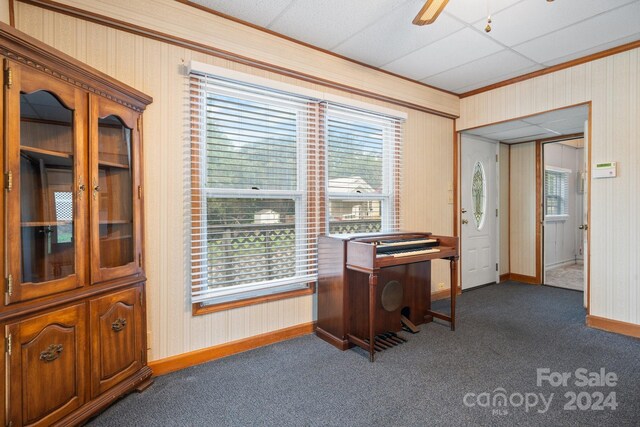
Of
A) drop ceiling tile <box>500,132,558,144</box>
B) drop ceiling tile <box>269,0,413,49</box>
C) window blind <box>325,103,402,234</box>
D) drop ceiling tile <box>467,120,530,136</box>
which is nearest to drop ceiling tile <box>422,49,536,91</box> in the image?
drop ceiling tile <box>467,120,530,136</box>

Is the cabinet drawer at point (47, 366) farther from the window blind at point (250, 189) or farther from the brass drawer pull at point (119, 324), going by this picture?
the window blind at point (250, 189)

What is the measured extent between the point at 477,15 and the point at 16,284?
332 centimetres

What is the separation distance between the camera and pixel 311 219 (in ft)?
10.2

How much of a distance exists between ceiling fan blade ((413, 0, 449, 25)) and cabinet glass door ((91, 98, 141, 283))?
1.87 m

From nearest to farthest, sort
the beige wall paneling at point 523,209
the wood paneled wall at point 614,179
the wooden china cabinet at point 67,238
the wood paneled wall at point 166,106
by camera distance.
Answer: the wooden china cabinet at point 67,238 → the wood paneled wall at point 166,106 → the wood paneled wall at point 614,179 → the beige wall paneling at point 523,209

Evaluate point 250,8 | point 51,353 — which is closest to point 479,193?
point 250,8

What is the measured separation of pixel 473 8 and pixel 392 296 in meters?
2.41

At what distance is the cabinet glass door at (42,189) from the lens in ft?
4.85

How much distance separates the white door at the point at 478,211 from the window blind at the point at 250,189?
2.49 metres

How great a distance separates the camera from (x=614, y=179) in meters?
3.14

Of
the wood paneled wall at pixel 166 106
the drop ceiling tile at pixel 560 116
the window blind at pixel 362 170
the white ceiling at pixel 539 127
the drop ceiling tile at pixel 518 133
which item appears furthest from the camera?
the drop ceiling tile at pixel 518 133

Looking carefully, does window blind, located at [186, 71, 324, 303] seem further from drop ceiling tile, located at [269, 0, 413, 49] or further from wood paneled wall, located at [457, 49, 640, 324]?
wood paneled wall, located at [457, 49, 640, 324]

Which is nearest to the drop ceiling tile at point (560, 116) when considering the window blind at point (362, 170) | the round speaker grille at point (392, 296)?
the window blind at point (362, 170)

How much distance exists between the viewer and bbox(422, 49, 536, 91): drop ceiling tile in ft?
10.8
